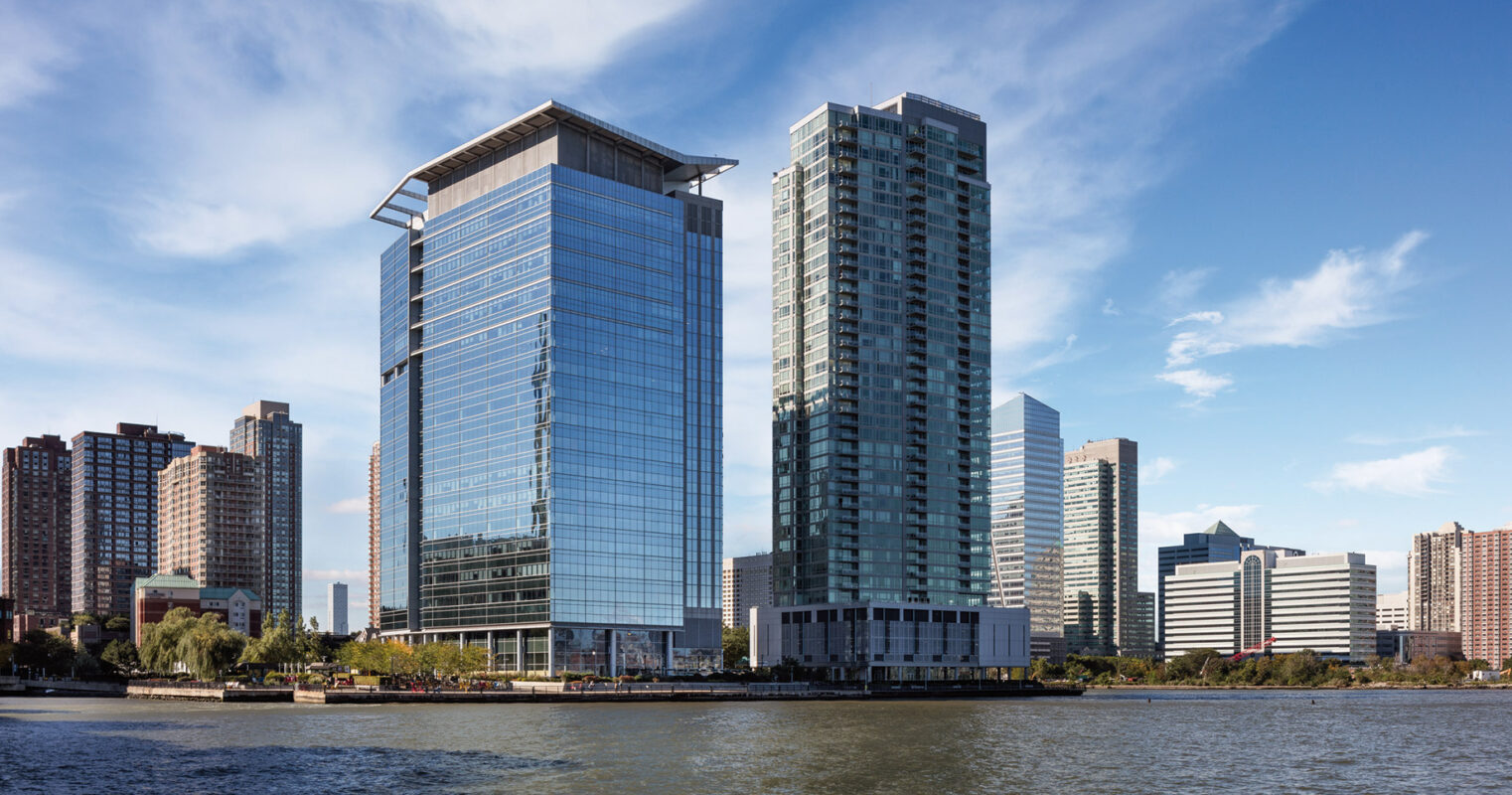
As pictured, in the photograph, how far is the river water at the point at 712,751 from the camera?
87.9m

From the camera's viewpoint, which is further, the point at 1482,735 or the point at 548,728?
the point at 1482,735

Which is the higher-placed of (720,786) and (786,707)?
(720,786)

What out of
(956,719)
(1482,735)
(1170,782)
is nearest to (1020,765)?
(1170,782)

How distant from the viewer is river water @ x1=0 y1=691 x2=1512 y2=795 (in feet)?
289

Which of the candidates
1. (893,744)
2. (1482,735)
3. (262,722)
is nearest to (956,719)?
(893,744)

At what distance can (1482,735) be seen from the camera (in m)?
141

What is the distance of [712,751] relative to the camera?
10719 cm

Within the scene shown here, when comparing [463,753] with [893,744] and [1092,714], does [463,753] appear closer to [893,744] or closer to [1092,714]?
[893,744]

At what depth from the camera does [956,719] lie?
155500 mm

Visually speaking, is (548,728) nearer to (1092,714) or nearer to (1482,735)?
(1092,714)

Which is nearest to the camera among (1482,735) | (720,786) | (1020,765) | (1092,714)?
(720,786)

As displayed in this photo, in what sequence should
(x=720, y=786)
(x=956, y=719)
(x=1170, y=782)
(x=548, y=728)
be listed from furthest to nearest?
(x=956, y=719) < (x=548, y=728) < (x=1170, y=782) < (x=720, y=786)

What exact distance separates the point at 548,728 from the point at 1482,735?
96.3 metres

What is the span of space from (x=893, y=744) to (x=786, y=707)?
6592 centimetres
